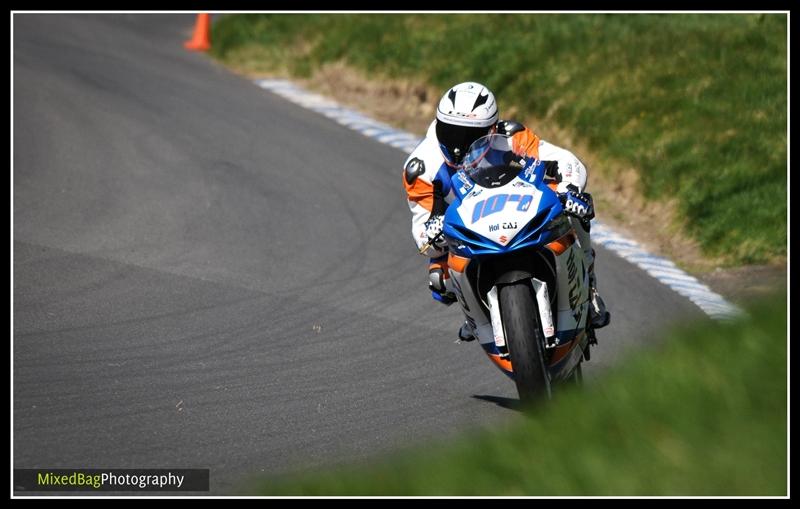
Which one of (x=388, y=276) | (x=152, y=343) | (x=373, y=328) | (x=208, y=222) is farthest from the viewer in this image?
(x=208, y=222)

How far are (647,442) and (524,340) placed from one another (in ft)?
6.48

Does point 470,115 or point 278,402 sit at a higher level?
point 470,115

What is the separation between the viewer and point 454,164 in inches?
313

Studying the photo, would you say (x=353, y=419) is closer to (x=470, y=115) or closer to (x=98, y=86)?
(x=470, y=115)

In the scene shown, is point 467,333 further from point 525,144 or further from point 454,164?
point 525,144

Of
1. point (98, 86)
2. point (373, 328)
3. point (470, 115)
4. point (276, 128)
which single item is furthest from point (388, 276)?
point (98, 86)

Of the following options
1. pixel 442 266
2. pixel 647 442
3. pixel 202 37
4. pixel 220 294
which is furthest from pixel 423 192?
pixel 202 37

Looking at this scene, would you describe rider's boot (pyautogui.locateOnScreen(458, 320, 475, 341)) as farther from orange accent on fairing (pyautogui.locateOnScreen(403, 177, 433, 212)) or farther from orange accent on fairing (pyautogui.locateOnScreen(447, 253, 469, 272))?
orange accent on fairing (pyautogui.locateOnScreen(403, 177, 433, 212))

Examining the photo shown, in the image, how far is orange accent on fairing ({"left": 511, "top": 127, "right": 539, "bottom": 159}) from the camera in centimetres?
804

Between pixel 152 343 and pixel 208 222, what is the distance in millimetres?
A: 3537

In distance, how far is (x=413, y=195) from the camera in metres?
8.06

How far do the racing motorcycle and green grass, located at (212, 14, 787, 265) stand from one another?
19.5 ft

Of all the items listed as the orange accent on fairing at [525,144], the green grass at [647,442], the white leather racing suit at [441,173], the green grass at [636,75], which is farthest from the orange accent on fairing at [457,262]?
the green grass at [636,75]

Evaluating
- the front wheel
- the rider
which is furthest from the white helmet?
the front wheel
